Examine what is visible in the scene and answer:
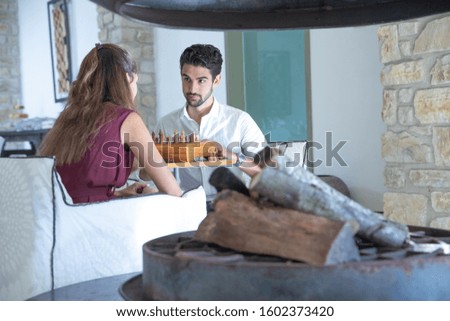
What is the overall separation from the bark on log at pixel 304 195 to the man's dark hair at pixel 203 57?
2032 mm

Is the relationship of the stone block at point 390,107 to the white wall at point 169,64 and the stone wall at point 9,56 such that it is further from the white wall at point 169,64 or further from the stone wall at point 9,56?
the stone wall at point 9,56

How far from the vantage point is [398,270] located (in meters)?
1.30

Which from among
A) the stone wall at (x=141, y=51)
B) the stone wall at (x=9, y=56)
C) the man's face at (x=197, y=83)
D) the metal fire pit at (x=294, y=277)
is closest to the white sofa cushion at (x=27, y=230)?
the metal fire pit at (x=294, y=277)

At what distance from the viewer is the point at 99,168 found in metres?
2.32

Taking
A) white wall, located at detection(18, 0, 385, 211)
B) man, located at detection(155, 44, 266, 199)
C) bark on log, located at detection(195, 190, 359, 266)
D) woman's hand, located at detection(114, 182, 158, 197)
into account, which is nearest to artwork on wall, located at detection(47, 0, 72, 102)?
white wall, located at detection(18, 0, 385, 211)

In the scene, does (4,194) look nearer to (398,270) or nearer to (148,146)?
(148,146)

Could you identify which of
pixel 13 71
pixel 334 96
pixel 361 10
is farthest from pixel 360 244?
pixel 13 71

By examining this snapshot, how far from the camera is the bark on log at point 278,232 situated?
1303 millimetres

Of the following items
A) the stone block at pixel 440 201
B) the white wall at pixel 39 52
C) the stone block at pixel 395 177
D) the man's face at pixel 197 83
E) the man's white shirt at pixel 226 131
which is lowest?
the stone block at pixel 440 201

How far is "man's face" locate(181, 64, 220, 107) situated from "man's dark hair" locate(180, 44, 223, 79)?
21mm

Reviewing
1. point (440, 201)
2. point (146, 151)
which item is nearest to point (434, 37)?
point (440, 201)

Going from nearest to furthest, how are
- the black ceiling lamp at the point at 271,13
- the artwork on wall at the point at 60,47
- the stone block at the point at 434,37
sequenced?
the black ceiling lamp at the point at 271,13 < the stone block at the point at 434,37 < the artwork on wall at the point at 60,47

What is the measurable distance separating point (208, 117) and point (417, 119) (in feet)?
3.51

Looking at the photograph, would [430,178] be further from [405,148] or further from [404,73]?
[404,73]
